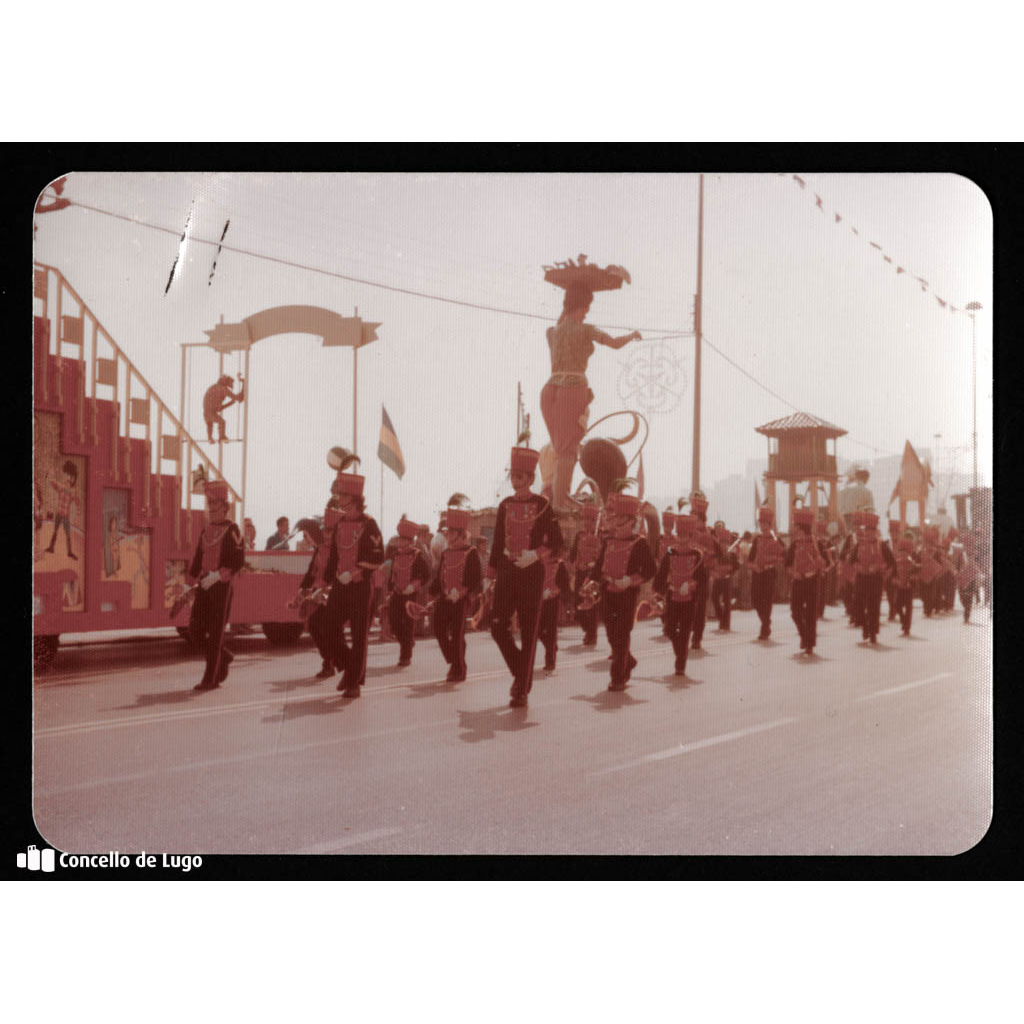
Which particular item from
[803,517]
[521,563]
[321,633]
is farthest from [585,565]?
[321,633]

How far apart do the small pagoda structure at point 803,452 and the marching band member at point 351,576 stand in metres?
1.65

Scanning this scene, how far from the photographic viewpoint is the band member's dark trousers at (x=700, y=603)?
3.60 m

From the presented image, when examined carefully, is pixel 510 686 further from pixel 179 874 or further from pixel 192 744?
pixel 179 874

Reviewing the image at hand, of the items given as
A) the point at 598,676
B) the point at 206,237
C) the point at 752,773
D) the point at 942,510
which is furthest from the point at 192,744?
the point at 942,510

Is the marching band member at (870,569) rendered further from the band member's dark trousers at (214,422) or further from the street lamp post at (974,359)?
the band member's dark trousers at (214,422)

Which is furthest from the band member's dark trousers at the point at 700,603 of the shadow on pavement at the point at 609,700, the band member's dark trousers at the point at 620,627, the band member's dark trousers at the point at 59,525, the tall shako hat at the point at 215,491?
the band member's dark trousers at the point at 59,525

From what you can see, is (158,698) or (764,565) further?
(764,565)

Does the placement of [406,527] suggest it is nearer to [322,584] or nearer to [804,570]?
[322,584]

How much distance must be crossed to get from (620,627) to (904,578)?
3.91 feet

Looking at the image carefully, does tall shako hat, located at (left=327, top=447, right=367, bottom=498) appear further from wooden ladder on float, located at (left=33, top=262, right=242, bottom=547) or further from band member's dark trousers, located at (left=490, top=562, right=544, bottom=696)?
band member's dark trousers, located at (left=490, top=562, right=544, bottom=696)

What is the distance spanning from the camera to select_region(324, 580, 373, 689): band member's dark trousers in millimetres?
3469

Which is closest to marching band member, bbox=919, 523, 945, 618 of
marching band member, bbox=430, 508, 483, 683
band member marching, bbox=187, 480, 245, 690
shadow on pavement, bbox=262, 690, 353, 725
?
marching band member, bbox=430, 508, 483, 683

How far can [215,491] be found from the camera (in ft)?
11.5

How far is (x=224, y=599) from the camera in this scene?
357 cm
